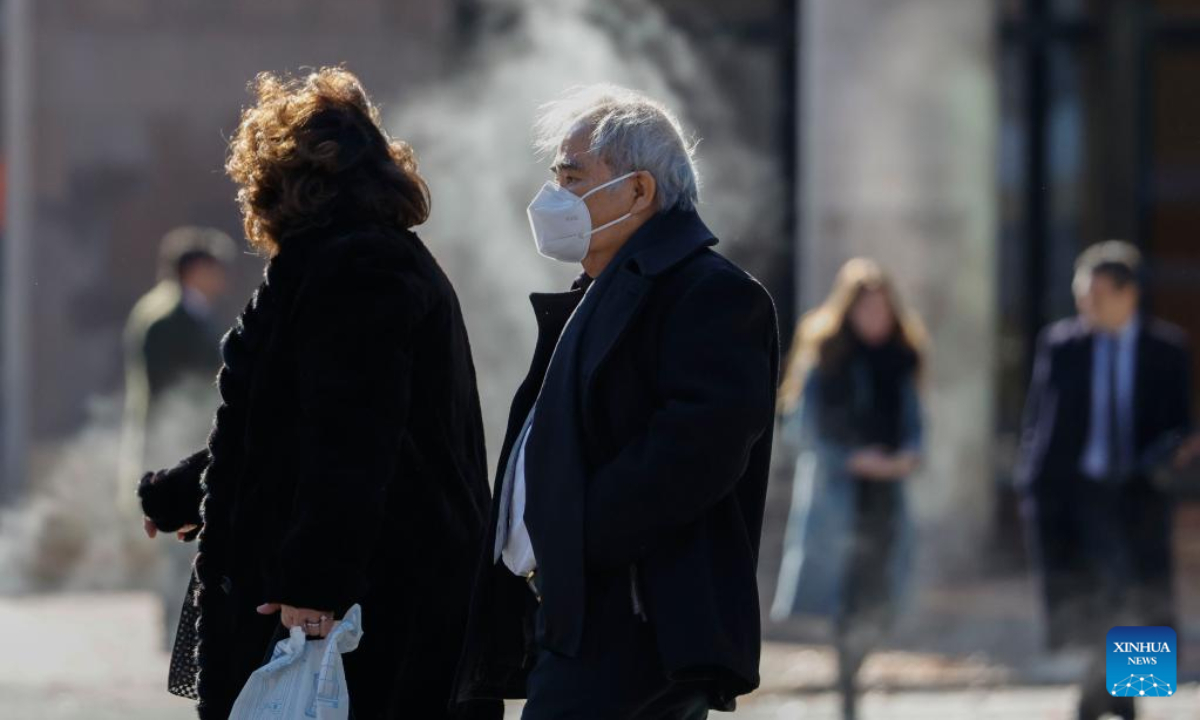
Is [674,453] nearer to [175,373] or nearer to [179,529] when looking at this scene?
[179,529]

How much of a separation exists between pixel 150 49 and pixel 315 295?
326 inches

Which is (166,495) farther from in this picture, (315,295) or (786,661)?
(786,661)

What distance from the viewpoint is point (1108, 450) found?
8039mm

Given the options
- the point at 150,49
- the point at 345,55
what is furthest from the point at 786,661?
the point at 150,49

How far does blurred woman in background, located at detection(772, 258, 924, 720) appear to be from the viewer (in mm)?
8438

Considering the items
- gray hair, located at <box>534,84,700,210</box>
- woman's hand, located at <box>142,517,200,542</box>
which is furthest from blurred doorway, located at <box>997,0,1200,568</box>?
gray hair, located at <box>534,84,700,210</box>

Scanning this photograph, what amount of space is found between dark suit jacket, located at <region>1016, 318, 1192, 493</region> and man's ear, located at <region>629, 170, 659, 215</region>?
440 cm

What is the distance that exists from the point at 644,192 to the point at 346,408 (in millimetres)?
647

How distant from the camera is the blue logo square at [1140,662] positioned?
7035 millimetres

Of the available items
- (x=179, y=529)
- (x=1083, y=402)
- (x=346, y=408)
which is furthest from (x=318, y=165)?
(x=1083, y=402)

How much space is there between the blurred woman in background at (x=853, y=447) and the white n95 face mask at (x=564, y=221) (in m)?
4.50

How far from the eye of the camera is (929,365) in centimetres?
1138

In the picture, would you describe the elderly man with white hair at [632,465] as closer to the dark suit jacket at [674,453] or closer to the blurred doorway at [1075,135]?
the dark suit jacket at [674,453]

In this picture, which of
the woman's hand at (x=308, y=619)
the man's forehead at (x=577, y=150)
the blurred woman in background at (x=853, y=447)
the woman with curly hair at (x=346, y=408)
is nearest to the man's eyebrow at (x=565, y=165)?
the man's forehead at (x=577, y=150)
